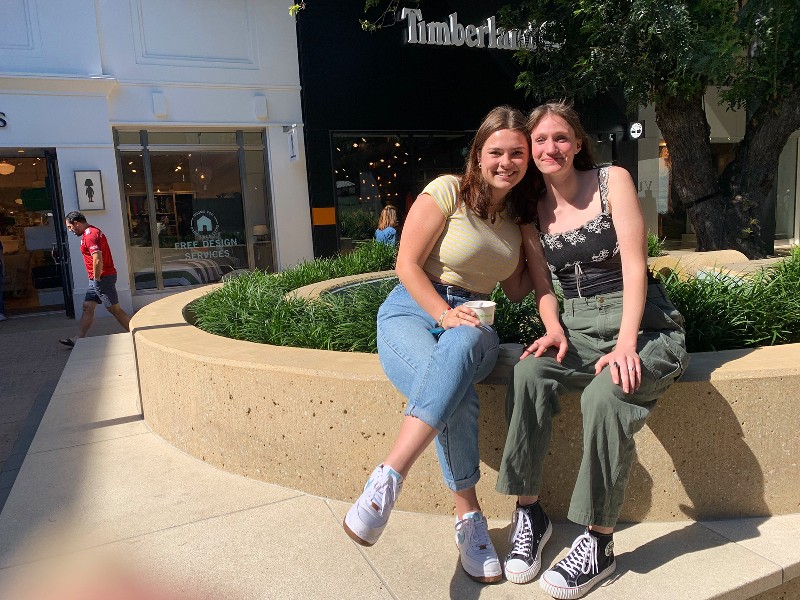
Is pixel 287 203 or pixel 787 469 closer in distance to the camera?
pixel 787 469

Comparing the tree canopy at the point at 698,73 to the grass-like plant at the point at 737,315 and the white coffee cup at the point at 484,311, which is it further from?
the white coffee cup at the point at 484,311

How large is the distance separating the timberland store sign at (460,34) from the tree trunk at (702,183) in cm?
466

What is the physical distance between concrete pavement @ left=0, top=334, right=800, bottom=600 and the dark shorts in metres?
4.83

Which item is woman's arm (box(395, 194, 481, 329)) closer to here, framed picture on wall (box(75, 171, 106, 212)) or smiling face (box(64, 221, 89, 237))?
smiling face (box(64, 221, 89, 237))

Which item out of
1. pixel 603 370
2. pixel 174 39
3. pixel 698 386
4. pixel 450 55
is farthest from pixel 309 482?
pixel 450 55

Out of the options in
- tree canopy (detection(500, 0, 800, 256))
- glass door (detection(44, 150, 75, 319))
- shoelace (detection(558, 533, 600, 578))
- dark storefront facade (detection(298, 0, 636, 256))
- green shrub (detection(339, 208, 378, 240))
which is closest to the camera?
shoelace (detection(558, 533, 600, 578))

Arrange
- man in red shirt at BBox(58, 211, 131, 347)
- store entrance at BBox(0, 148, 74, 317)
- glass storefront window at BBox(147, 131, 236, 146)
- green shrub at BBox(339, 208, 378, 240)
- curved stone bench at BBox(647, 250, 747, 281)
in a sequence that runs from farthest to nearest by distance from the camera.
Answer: green shrub at BBox(339, 208, 378, 240)
glass storefront window at BBox(147, 131, 236, 146)
store entrance at BBox(0, 148, 74, 317)
man in red shirt at BBox(58, 211, 131, 347)
curved stone bench at BBox(647, 250, 747, 281)

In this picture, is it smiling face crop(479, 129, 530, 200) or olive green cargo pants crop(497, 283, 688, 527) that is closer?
olive green cargo pants crop(497, 283, 688, 527)

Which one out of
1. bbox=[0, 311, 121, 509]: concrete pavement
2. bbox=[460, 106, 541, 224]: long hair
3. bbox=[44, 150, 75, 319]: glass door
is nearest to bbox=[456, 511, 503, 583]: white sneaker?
bbox=[460, 106, 541, 224]: long hair

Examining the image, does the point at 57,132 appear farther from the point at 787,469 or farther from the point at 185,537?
the point at 787,469

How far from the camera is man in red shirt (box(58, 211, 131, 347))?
7441 millimetres

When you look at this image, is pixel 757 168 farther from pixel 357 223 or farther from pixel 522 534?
Result: pixel 522 534

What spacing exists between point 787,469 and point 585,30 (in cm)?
636

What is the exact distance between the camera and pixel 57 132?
9.96 metres
